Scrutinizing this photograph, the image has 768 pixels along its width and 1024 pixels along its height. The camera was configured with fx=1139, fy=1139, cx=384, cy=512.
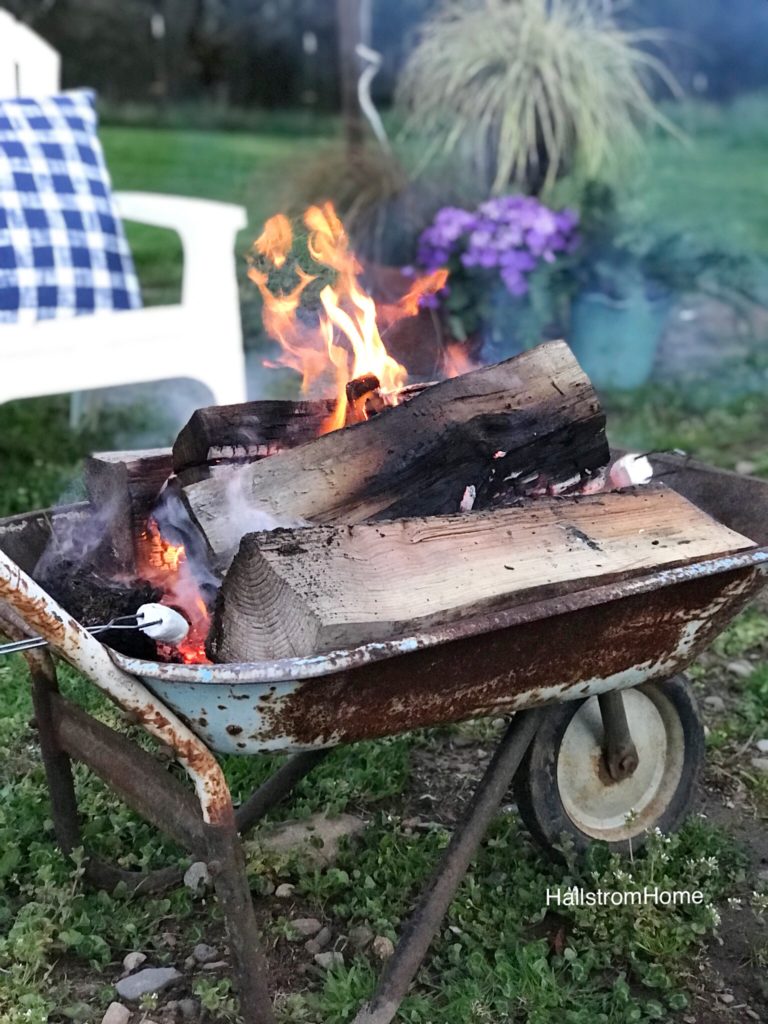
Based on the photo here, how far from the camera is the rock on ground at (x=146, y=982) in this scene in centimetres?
183

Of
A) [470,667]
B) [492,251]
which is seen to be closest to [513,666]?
[470,667]

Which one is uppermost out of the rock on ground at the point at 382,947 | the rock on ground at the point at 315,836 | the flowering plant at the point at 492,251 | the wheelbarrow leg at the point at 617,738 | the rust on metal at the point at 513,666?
the rust on metal at the point at 513,666

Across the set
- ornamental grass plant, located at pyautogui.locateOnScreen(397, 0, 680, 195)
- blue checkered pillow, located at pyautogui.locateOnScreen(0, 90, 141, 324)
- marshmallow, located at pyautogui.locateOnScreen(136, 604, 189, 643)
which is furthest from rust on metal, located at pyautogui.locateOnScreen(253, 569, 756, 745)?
ornamental grass plant, located at pyautogui.locateOnScreen(397, 0, 680, 195)

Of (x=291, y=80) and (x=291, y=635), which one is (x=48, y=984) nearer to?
(x=291, y=635)

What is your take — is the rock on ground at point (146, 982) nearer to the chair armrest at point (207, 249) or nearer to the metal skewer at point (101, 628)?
the metal skewer at point (101, 628)

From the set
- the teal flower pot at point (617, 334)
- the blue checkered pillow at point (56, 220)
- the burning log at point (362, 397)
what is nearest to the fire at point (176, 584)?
the burning log at point (362, 397)

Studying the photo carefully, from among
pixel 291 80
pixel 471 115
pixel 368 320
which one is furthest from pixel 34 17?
pixel 368 320

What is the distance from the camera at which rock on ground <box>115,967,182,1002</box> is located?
183 cm

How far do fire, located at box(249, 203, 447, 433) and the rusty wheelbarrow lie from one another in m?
0.51

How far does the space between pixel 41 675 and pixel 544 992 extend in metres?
0.94

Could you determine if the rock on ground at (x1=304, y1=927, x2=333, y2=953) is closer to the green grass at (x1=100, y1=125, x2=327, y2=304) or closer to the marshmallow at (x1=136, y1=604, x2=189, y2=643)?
the marshmallow at (x1=136, y1=604, x2=189, y2=643)

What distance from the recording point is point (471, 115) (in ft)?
15.6

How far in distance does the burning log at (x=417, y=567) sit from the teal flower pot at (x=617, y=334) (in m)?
2.88

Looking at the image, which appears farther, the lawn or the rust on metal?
the lawn
